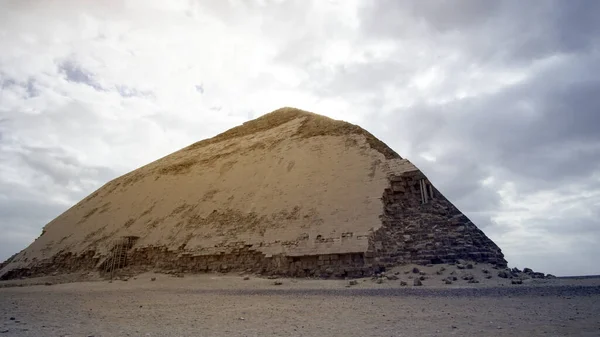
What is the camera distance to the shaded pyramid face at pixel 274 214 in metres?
14.5

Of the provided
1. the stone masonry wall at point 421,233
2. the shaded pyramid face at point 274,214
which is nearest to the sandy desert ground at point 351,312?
the stone masonry wall at point 421,233

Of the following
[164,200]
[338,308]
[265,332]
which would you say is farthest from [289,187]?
[265,332]

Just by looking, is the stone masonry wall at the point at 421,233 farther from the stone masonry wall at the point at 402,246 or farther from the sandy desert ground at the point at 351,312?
the sandy desert ground at the point at 351,312

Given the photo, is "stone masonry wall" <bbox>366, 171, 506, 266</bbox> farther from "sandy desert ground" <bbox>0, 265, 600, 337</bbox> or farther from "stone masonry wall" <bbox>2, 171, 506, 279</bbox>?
"sandy desert ground" <bbox>0, 265, 600, 337</bbox>

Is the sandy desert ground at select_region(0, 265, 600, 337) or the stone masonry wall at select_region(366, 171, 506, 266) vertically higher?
the stone masonry wall at select_region(366, 171, 506, 266)

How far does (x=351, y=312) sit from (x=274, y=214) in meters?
10.3

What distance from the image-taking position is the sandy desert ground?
6.02m

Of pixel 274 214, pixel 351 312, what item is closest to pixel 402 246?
pixel 274 214

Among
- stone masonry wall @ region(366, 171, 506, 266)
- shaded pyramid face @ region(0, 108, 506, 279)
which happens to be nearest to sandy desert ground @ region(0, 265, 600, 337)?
stone masonry wall @ region(366, 171, 506, 266)

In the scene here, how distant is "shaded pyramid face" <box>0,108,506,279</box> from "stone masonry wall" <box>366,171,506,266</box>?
42 mm

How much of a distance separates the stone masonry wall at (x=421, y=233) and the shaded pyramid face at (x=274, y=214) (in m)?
0.04

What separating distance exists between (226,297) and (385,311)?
4818 millimetres

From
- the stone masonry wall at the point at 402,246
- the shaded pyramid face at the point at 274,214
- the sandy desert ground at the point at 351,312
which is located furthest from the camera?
the shaded pyramid face at the point at 274,214

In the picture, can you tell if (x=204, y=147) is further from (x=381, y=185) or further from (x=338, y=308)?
(x=338, y=308)
